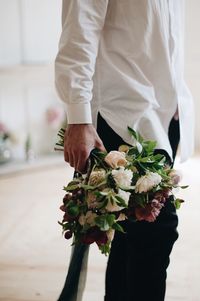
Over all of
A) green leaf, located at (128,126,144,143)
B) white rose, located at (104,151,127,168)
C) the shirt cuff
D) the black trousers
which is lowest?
the black trousers

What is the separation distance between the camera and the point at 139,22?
112cm

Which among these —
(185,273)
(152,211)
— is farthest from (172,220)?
(185,273)

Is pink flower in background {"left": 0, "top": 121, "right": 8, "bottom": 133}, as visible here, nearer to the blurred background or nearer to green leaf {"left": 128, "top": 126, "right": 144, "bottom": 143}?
the blurred background

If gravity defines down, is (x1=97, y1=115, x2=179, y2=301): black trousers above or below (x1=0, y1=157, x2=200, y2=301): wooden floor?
above

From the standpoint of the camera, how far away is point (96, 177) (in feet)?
3.40

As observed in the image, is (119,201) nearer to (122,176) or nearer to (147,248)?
(122,176)

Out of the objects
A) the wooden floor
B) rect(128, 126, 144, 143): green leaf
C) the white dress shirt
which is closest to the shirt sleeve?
the white dress shirt

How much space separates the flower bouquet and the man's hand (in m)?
0.03

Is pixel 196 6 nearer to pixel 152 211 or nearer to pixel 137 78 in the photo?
pixel 137 78

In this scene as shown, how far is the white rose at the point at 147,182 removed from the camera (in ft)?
3.36

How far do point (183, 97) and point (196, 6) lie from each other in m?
2.67

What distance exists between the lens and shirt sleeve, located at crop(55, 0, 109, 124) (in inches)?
42.1

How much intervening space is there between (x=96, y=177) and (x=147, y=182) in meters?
0.11

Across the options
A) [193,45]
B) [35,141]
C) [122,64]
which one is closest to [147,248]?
[122,64]
